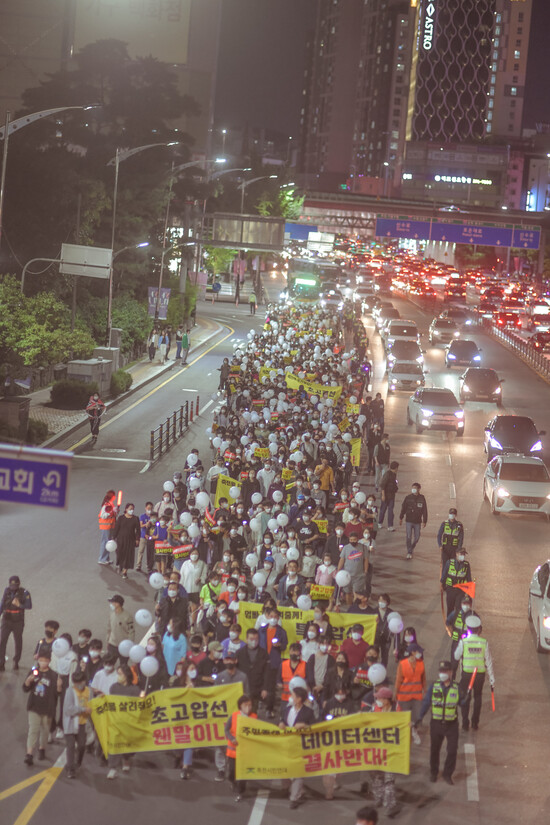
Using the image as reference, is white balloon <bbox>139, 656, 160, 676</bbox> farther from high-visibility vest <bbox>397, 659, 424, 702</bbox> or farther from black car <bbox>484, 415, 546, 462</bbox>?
black car <bbox>484, 415, 546, 462</bbox>

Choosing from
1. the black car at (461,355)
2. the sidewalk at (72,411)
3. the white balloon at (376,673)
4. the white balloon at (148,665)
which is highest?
the black car at (461,355)

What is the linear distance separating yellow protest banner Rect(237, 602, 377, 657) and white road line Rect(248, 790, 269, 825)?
2957 millimetres

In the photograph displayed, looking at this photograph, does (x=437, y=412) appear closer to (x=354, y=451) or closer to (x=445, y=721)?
(x=354, y=451)

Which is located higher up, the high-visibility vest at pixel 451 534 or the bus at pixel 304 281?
the bus at pixel 304 281

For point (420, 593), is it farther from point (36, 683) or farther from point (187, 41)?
point (187, 41)

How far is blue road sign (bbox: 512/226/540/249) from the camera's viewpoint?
86.2 m

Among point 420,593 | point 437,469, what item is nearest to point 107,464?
point 437,469

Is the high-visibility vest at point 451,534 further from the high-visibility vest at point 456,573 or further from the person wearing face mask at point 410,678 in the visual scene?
the person wearing face mask at point 410,678

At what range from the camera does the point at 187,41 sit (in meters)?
132

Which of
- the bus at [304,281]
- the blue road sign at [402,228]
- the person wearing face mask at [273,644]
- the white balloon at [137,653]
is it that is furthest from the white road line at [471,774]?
the bus at [304,281]

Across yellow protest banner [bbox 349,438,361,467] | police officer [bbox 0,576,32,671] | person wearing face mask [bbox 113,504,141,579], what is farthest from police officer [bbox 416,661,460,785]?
yellow protest banner [bbox 349,438,361,467]

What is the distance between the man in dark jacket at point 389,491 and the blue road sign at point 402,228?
61.2 m

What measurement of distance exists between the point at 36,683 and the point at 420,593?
30.6 feet

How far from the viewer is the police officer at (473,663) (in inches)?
564
